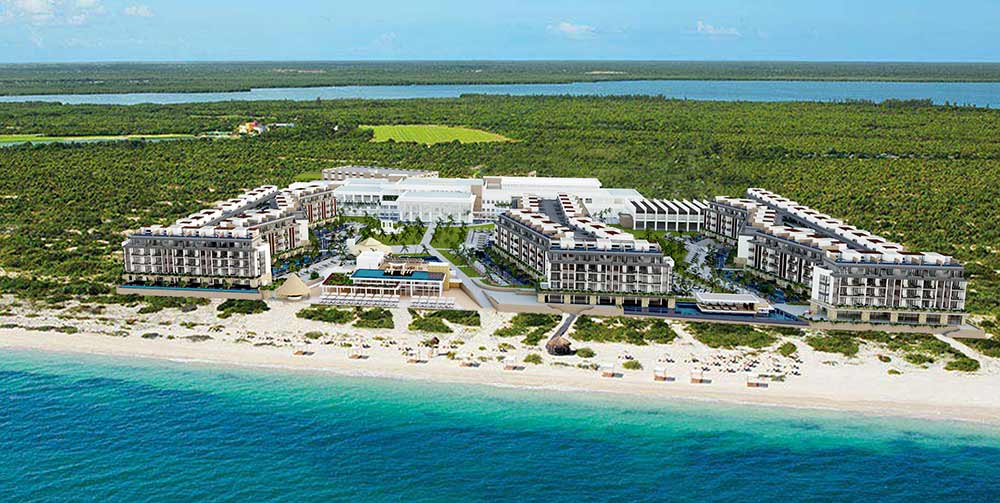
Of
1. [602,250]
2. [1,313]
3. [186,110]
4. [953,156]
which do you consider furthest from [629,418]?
[186,110]

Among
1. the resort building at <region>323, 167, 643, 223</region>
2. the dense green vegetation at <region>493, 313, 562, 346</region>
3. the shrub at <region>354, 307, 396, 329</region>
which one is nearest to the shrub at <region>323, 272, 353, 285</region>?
the shrub at <region>354, 307, 396, 329</region>

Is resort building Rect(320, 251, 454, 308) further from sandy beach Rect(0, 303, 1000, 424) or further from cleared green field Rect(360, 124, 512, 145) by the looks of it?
cleared green field Rect(360, 124, 512, 145)

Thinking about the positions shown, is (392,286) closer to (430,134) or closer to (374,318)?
(374,318)

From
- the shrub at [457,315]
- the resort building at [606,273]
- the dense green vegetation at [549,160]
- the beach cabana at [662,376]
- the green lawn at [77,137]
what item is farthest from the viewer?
the green lawn at [77,137]

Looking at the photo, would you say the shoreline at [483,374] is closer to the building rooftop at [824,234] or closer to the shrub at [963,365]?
the shrub at [963,365]

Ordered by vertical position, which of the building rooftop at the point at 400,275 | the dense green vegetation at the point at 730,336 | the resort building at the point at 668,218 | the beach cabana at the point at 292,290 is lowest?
the dense green vegetation at the point at 730,336

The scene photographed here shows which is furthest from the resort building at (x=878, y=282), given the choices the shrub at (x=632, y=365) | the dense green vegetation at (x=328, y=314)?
the dense green vegetation at (x=328, y=314)

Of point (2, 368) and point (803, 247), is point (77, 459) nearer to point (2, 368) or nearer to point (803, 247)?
point (2, 368)
